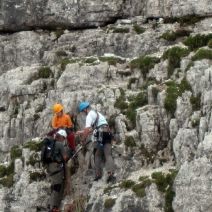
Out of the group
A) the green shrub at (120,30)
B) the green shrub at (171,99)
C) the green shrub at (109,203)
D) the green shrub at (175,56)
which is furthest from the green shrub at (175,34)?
the green shrub at (109,203)

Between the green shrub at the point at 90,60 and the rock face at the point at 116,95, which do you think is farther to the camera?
the green shrub at the point at 90,60

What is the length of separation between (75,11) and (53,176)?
1944cm

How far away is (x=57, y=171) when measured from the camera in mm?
28016

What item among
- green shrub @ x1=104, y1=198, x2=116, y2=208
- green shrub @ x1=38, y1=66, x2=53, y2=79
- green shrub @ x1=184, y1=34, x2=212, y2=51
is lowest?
green shrub @ x1=104, y1=198, x2=116, y2=208

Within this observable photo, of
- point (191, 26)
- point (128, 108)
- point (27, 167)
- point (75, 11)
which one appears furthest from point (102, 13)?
point (27, 167)

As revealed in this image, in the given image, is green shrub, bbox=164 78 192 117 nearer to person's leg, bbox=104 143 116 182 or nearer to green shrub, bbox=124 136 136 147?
green shrub, bbox=124 136 136 147

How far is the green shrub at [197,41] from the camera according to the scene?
3369 centimetres

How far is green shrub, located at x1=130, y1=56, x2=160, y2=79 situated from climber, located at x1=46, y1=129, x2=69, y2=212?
8.53 m

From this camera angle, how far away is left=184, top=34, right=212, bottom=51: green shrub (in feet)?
111

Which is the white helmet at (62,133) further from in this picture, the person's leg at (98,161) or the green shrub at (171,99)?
the green shrub at (171,99)

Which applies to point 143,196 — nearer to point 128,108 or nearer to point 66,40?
point 128,108

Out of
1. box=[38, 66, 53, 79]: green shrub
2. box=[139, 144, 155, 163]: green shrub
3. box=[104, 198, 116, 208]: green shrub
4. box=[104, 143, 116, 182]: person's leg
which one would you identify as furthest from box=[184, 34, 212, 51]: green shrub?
box=[104, 198, 116, 208]: green shrub

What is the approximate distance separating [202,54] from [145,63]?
4764 mm

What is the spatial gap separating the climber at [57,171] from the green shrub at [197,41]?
1068 cm
